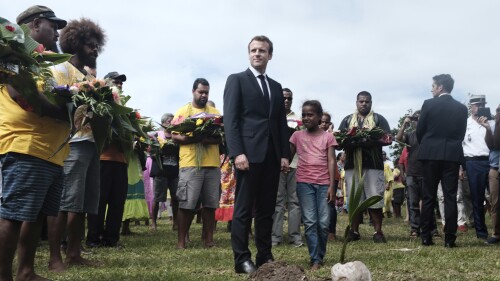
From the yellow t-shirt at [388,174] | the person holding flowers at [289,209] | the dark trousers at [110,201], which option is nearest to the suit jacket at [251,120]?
the person holding flowers at [289,209]

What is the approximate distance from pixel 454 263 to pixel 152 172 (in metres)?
6.58

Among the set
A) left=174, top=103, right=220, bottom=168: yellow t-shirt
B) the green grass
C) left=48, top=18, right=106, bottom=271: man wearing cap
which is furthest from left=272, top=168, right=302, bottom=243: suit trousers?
left=48, top=18, right=106, bottom=271: man wearing cap

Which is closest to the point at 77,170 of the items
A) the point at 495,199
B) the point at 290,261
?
the point at 290,261

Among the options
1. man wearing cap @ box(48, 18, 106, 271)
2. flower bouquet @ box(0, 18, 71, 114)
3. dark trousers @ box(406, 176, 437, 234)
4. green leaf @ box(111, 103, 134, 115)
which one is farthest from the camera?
dark trousers @ box(406, 176, 437, 234)

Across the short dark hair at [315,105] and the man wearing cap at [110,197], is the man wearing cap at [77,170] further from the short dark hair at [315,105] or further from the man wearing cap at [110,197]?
the short dark hair at [315,105]

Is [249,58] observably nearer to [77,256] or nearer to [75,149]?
[75,149]

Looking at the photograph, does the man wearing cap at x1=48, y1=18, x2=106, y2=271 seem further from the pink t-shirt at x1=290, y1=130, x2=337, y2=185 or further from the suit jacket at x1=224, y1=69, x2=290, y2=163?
the pink t-shirt at x1=290, y1=130, x2=337, y2=185

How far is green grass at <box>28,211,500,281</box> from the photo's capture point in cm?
501

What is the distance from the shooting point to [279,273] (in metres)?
4.32

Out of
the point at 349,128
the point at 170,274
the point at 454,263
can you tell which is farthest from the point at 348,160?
the point at 170,274

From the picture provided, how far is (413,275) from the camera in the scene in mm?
5039

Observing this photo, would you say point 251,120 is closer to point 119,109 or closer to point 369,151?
point 119,109

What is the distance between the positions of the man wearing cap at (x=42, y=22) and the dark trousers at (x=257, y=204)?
211cm

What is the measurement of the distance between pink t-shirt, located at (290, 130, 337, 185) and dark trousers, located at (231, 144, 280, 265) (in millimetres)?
546
